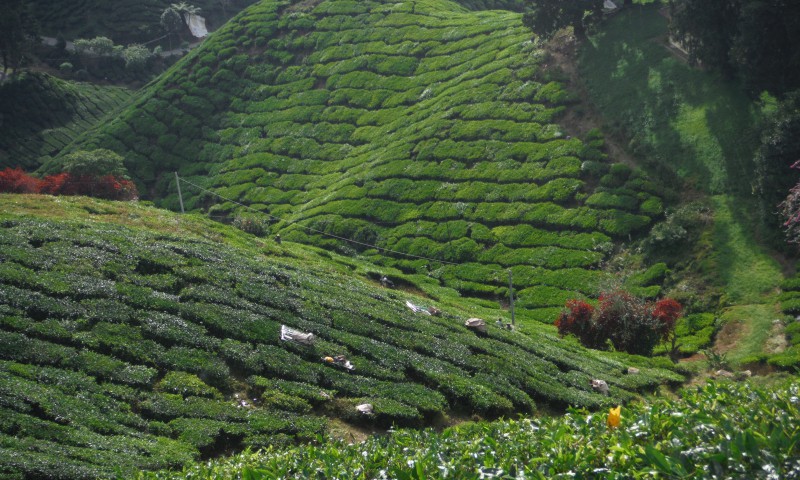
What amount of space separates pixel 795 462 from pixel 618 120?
130ft

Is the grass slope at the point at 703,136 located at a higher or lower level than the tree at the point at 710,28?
lower

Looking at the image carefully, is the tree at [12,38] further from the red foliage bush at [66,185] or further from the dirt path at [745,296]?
the dirt path at [745,296]

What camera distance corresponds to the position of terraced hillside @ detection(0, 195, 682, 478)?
15516mm

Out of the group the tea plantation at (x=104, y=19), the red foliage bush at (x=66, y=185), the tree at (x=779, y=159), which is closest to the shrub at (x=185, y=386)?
the tree at (x=779, y=159)

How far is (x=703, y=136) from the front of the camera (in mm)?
39344

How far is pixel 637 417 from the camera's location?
9.02 metres

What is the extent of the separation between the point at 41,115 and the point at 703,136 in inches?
2422

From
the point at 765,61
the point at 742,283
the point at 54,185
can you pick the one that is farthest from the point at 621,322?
the point at 54,185

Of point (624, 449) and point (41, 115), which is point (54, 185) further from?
point (624, 449)

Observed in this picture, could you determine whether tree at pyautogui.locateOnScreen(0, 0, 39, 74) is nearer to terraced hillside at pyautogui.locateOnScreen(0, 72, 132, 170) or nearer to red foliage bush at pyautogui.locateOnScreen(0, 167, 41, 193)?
terraced hillside at pyautogui.locateOnScreen(0, 72, 132, 170)

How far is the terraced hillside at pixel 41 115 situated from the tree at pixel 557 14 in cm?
4511

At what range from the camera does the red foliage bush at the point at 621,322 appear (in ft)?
98.5

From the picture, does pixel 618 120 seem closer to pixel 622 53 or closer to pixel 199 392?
pixel 622 53

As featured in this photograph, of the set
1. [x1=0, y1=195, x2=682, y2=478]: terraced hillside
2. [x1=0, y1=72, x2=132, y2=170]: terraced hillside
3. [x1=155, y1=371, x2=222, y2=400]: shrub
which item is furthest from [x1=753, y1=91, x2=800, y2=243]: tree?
[x1=0, y1=72, x2=132, y2=170]: terraced hillside
